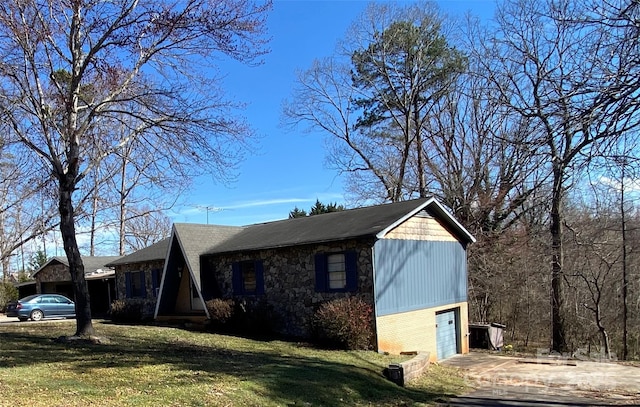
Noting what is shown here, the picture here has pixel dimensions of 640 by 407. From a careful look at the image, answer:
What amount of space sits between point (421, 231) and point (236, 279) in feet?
23.9

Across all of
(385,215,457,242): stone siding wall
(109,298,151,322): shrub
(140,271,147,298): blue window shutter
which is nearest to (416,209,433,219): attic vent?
(385,215,457,242): stone siding wall

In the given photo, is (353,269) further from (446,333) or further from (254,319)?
(446,333)

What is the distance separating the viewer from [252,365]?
1146cm

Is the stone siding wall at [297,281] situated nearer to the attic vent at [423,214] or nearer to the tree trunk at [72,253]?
the attic vent at [423,214]

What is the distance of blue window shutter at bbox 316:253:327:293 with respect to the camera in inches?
685

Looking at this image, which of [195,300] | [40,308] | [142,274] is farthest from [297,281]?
[40,308]

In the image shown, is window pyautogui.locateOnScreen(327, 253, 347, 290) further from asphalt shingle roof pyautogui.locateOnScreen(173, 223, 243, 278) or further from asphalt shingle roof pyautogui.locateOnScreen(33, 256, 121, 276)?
asphalt shingle roof pyautogui.locateOnScreen(33, 256, 121, 276)

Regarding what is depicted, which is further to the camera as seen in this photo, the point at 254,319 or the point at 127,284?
the point at 127,284

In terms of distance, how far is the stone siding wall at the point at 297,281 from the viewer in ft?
53.8

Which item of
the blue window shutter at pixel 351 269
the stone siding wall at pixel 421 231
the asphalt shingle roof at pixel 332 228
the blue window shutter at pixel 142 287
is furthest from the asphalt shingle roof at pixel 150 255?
the stone siding wall at pixel 421 231

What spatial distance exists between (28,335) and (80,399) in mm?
Answer: 9975

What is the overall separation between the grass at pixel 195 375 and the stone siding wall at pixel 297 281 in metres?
1.94

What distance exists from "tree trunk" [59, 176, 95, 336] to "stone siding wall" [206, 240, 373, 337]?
682 cm

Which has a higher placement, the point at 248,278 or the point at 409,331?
the point at 248,278
